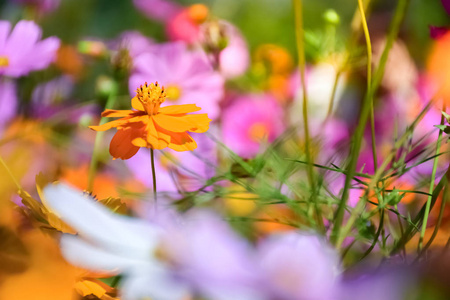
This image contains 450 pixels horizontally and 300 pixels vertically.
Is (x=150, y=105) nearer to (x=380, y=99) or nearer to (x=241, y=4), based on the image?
(x=380, y=99)

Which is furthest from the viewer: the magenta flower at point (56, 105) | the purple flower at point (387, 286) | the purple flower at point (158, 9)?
the purple flower at point (158, 9)

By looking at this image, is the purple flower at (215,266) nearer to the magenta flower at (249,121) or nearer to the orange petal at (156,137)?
the orange petal at (156,137)

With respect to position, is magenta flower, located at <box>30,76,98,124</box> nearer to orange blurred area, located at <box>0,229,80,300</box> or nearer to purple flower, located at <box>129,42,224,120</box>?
purple flower, located at <box>129,42,224,120</box>

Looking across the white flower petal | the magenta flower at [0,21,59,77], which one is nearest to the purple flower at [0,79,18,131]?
the magenta flower at [0,21,59,77]

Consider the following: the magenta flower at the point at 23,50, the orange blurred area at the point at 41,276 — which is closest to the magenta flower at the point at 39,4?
the magenta flower at the point at 23,50

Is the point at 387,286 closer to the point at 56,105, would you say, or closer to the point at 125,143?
the point at 125,143

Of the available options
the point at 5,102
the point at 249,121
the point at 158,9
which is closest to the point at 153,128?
the point at 5,102

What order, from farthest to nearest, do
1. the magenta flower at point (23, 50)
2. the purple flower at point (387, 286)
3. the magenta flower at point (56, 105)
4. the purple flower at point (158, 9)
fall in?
the purple flower at point (158, 9) → the magenta flower at point (56, 105) → the magenta flower at point (23, 50) → the purple flower at point (387, 286)
